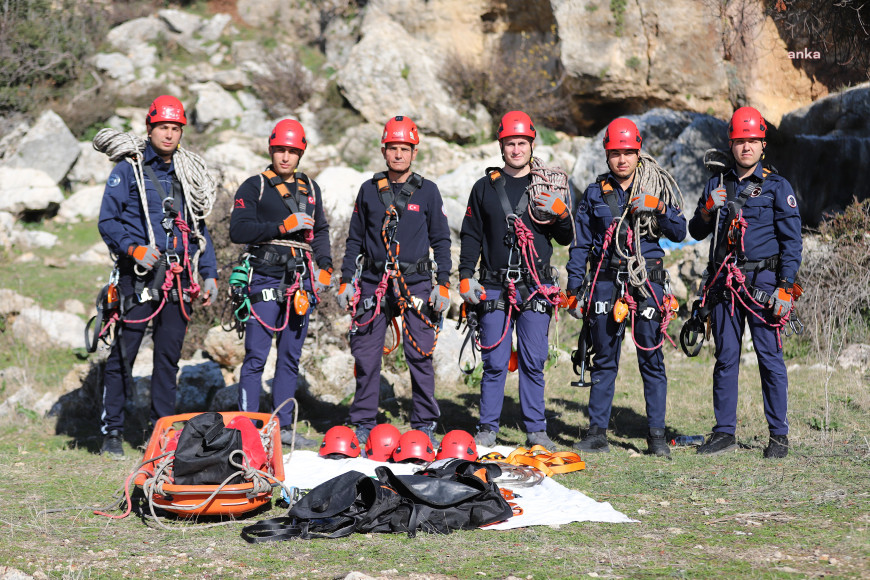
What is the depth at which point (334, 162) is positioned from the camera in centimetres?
1501

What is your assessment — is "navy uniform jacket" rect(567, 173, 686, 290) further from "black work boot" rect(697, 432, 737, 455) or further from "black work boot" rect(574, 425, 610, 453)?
"black work boot" rect(697, 432, 737, 455)

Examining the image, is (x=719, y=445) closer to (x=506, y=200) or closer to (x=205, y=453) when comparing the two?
(x=506, y=200)

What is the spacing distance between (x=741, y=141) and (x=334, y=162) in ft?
33.0

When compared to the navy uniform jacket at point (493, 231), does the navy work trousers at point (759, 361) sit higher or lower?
lower

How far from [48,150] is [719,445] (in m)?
13.5

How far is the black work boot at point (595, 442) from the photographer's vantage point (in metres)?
6.29

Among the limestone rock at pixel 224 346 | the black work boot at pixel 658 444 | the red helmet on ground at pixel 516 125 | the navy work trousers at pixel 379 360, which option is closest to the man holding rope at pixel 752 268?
the black work boot at pixel 658 444

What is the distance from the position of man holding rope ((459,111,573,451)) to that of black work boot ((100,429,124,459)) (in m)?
2.84

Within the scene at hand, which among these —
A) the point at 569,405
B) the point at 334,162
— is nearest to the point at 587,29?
the point at 334,162

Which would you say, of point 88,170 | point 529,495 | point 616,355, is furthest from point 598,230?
point 88,170

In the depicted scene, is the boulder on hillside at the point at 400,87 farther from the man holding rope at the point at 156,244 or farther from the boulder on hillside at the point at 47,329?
the man holding rope at the point at 156,244

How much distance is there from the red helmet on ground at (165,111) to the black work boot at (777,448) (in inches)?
198

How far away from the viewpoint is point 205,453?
4.62 meters

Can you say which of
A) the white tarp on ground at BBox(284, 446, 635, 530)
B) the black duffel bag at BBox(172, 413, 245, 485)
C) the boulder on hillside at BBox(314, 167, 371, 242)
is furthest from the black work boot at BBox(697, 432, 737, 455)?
the boulder on hillside at BBox(314, 167, 371, 242)
